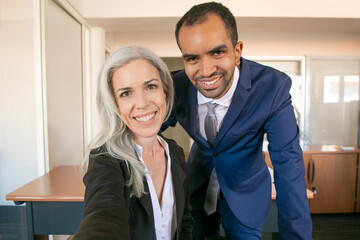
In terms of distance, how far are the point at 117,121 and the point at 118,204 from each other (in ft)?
1.61

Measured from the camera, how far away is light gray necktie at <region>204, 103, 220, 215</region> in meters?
1.32

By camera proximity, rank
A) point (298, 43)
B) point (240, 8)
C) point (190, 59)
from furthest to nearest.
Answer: point (298, 43)
point (240, 8)
point (190, 59)

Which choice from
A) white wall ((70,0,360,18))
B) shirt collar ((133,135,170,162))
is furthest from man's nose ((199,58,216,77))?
white wall ((70,0,360,18))

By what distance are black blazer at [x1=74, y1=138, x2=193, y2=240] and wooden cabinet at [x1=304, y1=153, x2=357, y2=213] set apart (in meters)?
2.90

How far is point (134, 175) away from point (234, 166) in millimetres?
576

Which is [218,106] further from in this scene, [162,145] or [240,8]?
[240,8]

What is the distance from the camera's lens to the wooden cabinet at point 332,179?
353cm

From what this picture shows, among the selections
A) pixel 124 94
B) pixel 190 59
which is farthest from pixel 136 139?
pixel 190 59

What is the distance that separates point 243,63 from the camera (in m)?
1.32

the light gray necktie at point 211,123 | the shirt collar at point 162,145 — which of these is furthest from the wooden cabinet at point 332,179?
the shirt collar at point 162,145

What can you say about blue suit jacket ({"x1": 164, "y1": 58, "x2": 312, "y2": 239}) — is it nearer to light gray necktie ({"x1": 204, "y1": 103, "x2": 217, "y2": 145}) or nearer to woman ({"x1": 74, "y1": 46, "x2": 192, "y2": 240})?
light gray necktie ({"x1": 204, "y1": 103, "x2": 217, "y2": 145})

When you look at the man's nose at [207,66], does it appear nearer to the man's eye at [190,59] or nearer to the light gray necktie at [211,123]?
the man's eye at [190,59]

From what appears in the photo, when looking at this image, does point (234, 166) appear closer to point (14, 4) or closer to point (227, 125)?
point (227, 125)

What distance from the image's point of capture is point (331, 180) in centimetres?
356
